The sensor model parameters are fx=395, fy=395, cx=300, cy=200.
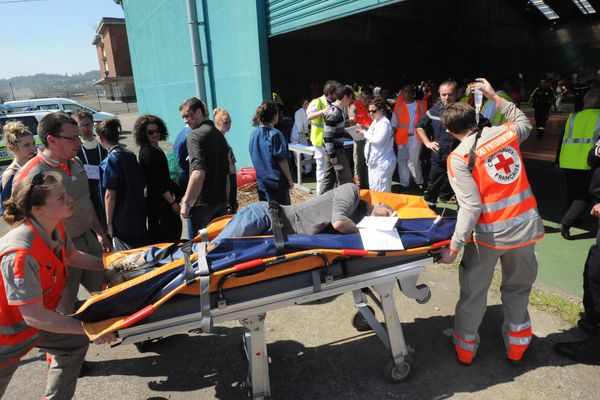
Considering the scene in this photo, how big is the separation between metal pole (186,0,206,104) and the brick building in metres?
38.2

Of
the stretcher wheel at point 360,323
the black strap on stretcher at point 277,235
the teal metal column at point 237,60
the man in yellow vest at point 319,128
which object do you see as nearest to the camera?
the black strap on stretcher at point 277,235

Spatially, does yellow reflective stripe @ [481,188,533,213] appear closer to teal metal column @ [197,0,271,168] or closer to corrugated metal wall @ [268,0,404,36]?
corrugated metal wall @ [268,0,404,36]

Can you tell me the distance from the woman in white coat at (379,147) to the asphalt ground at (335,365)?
2.31 m

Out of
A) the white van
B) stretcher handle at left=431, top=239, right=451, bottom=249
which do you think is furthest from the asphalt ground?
the white van

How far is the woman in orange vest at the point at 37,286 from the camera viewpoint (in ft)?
6.57

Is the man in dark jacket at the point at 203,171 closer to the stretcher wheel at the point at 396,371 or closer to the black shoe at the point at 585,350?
the stretcher wheel at the point at 396,371

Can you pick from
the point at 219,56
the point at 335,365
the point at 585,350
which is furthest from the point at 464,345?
the point at 219,56

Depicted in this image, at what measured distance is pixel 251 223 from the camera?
8.74ft

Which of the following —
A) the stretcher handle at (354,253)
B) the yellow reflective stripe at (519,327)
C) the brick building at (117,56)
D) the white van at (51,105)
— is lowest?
the yellow reflective stripe at (519,327)

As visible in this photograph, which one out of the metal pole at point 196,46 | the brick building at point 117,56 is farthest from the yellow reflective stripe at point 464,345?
the brick building at point 117,56

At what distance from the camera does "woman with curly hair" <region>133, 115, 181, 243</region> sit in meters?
3.85

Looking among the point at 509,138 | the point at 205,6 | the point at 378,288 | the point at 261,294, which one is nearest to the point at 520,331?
the point at 378,288

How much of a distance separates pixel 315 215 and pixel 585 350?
7.14 feet

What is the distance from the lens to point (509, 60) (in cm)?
2223
